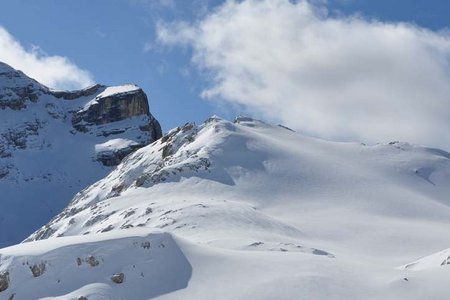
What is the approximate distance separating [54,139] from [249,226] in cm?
10514

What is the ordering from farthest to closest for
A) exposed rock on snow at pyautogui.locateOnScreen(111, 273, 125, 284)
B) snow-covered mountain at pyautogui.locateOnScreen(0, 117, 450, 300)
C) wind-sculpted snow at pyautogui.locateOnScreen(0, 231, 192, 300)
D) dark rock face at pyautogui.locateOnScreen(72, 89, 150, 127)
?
dark rock face at pyautogui.locateOnScreen(72, 89, 150, 127), exposed rock on snow at pyautogui.locateOnScreen(111, 273, 125, 284), snow-covered mountain at pyautogui.locateOnScreen(0, 117, 450, 300), wind-sculpted snow at pyautogui.locateOnScreen(0, 231, 192, 300)

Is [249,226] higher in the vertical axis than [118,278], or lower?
higher

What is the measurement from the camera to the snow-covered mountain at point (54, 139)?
114m

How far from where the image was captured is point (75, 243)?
1684 cm

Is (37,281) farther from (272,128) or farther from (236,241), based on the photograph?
(272,128)

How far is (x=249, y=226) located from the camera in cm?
3775

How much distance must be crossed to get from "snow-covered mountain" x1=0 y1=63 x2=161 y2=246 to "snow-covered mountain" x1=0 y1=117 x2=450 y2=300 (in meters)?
41.3

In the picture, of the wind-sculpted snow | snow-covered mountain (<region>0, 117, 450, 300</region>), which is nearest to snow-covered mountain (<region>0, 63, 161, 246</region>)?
snow-covered mountain (<region>0, 117, 450, 300</region>)

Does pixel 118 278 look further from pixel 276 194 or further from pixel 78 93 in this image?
pixel 78 93

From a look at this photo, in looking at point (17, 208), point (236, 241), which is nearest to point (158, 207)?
point (236, 241)

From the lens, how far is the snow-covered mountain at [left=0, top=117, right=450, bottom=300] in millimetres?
15164

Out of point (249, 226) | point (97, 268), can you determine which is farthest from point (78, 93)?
point (97, 268)

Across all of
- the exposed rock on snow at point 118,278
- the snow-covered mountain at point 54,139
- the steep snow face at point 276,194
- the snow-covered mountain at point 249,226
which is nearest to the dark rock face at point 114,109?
the snow-covered mountain at point 54,139

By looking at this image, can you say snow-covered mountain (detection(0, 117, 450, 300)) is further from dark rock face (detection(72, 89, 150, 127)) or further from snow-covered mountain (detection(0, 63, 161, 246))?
dark rock face (detection(72, 89, 150, 127))
